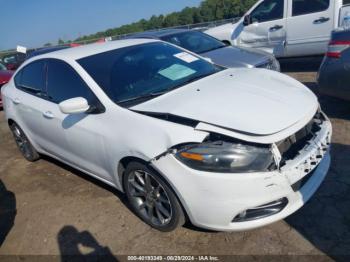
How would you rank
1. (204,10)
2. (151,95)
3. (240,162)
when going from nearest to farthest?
(240,162) → (151,95) → (204,10)

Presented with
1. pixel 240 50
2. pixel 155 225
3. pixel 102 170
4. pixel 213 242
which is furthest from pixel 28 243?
pixel 240 50

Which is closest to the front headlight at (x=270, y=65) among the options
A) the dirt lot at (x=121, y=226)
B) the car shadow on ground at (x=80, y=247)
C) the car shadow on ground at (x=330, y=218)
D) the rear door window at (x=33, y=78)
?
the dirt lot at (x=121, y=226)

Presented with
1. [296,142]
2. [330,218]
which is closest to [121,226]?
[296,142]

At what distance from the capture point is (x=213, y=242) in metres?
2.88

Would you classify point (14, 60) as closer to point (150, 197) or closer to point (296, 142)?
point (150, 197)

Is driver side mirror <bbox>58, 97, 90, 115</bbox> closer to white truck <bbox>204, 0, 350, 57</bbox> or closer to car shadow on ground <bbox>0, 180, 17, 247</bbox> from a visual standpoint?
car shadow on ground <bbox>0, 180, 17, 247</bbox>

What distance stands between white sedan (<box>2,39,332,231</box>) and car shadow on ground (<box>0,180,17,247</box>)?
0.87 metres

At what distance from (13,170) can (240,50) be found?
451 centimetres

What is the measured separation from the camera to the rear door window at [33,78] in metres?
4.12

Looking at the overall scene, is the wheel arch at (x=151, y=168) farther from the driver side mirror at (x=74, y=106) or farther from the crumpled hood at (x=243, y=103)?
the driver side mirror at (x=74, y=106)

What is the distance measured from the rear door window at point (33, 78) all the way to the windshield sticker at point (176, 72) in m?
1.52

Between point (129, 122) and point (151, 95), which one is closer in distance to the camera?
point (129, 122)

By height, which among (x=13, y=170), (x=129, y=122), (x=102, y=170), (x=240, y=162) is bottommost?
(x=13, y=170)

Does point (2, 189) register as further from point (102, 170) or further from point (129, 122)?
point (129, 122)
